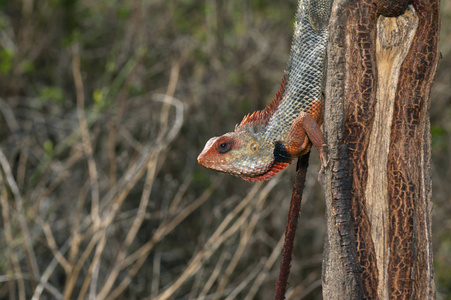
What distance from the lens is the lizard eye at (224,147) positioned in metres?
2.28

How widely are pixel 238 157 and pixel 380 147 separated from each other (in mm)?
618

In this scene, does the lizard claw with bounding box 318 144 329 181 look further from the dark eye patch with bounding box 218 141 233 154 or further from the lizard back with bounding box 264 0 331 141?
the dark eye patch with bounding box 218 141 233 154

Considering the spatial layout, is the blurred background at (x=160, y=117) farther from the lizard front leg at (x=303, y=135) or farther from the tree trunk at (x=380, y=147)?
the tree trunk at (x=380, y=147)

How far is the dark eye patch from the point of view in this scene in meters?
2.28

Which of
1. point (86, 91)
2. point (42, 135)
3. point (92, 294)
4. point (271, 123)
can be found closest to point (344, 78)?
point (271, 123)

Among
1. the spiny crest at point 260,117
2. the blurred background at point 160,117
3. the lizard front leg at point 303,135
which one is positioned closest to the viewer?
the lizard front leg at point 303,135

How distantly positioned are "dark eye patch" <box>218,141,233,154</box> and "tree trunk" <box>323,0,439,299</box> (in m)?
0.52

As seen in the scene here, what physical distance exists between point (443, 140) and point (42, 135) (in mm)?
4897

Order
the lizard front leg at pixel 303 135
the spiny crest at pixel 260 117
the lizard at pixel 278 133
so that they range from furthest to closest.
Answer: the spiny crest at pixel 260 117, the lizard at pixel 278 133, the lizard front leg at pixel 303 135

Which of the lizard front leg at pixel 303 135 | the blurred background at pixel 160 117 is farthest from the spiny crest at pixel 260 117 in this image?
the blurred background at pixel 160 117

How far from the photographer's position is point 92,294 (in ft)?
11.5

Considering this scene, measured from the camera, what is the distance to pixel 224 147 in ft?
7.54

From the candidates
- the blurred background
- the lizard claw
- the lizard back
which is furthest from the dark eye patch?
the blurred background

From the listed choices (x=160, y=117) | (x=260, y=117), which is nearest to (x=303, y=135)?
(x=260, y=117)
